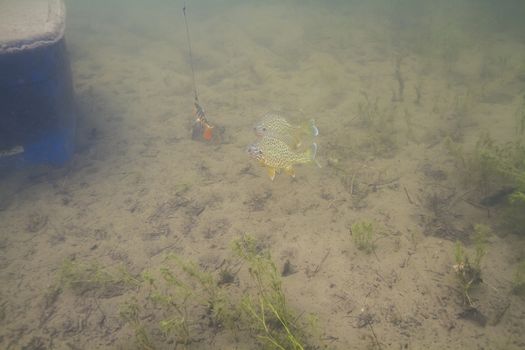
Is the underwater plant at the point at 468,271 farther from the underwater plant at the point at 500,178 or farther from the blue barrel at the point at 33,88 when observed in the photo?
the blue barrel at the point at 33,88

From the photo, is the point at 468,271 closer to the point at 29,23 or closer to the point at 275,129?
the point at 275,129

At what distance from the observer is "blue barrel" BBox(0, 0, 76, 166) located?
4.76m

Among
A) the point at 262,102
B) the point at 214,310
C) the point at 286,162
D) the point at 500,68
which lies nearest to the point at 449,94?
Result: the point at 500,68

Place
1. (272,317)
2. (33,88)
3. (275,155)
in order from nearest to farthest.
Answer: (272,317) → (275,155) → (33,88)

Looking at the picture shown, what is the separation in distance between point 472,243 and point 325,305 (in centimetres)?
215

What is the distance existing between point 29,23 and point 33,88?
1.20m

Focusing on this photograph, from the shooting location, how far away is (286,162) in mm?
4719

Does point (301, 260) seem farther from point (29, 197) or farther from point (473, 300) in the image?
point (29, 197)

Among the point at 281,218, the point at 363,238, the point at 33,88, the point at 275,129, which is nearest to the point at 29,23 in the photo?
the point at 33,88

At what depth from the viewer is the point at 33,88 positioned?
5.02 m

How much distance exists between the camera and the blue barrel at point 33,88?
15.6 feet

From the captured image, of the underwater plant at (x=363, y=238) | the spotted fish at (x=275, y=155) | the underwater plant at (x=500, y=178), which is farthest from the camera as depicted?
the spotted fish at (x=275, y=155)

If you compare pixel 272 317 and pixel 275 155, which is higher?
pixel 275 155

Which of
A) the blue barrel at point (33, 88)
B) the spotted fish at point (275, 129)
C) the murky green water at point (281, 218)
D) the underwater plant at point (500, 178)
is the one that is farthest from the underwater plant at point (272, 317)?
the blue barrel at point (33, 88)
